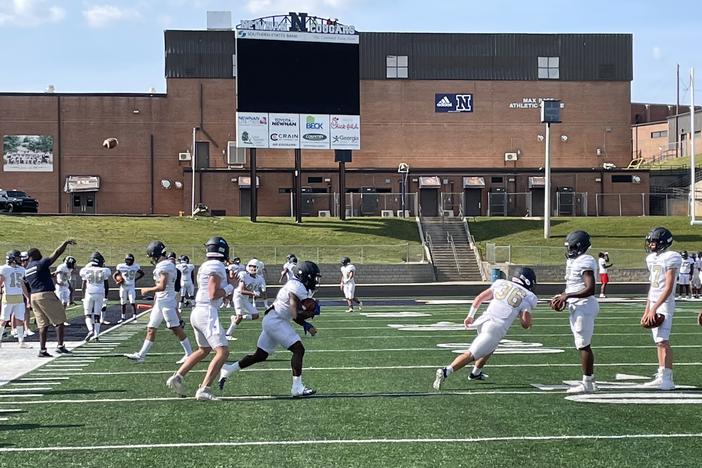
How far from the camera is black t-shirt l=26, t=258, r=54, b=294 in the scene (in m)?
14.3

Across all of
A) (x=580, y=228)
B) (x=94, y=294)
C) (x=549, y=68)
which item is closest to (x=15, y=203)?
(x=580, y=228)

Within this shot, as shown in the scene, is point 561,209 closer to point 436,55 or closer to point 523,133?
point 523,133

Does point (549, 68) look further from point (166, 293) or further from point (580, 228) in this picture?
point (166, 293)

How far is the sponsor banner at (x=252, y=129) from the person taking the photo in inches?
1784

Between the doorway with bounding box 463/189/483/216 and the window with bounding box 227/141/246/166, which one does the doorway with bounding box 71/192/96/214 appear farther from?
the doorway with bounding box 463/189/483/216

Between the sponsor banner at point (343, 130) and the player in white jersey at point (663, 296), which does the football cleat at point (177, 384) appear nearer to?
the player in white jersey at point (663, 296)

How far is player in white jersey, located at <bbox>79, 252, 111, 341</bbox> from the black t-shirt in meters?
2.99

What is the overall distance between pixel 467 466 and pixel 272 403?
3.37 meters

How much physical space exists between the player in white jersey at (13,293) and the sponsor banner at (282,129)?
30.2 m

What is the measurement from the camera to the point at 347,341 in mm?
16625

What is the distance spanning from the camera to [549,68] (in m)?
62.6

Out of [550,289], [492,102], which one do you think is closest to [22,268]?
[550,289]

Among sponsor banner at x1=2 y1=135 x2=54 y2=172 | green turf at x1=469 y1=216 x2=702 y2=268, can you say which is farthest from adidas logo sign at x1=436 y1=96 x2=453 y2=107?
sponsor banner at x1=2 y1=135 x2=54 y2=172

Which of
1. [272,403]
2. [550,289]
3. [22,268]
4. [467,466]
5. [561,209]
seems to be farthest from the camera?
[561,209]
